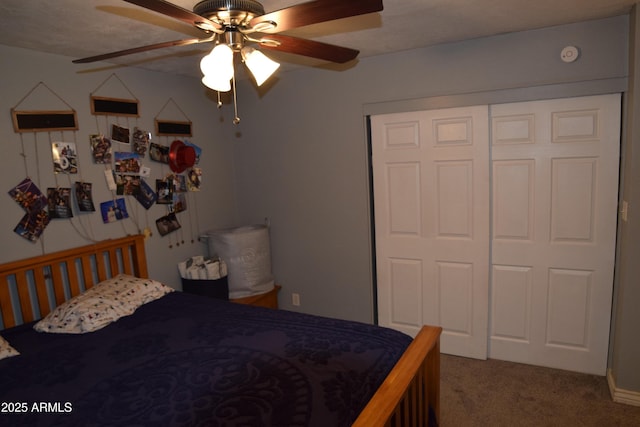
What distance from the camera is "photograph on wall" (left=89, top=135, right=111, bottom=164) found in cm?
275

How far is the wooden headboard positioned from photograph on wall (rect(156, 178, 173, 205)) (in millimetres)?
399

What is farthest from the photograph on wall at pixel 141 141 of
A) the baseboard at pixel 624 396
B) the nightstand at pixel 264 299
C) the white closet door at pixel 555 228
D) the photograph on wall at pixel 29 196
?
the baseboard at pixel 624 396

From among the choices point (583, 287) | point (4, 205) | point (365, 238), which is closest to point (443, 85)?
point (365, 238)

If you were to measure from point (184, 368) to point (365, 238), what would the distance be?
6.27 feet

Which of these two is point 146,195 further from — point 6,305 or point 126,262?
point 6,305

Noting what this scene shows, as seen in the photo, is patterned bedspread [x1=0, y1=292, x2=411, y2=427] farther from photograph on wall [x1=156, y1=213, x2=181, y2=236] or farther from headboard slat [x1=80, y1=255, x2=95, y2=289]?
photograph on wall [x1=156, y1=213, x2=181, y2=236]

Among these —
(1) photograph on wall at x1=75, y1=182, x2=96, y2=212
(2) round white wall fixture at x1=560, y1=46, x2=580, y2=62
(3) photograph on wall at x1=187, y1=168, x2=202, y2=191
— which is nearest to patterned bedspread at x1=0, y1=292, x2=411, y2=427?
(1) photograph on wall at x1=75, y1=182, x2=96, y2=212

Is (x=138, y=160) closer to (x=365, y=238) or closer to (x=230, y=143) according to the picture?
(x=230, y=143)

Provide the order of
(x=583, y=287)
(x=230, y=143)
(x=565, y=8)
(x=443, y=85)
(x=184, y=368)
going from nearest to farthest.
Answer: (x=184, y=368)
(x=565, y=8)
(x=583, y=287)
(x=443, y=85)
(x=230, y=143)

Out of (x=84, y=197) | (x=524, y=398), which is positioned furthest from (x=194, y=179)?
(x=524, y=398)

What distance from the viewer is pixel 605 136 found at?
2547 mm

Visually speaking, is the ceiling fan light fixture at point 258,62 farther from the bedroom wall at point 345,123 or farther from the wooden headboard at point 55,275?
the wooden headboard at point 55,275

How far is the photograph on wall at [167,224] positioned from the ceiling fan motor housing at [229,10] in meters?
2.11

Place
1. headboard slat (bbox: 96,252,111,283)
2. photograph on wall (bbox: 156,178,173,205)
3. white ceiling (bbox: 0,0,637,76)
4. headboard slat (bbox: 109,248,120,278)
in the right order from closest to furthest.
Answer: white ceiling (bbox: 0,0,637,76) → headboard slat (bbox: 96,252,111,283) → headboard slat (bbox: 109,248,120,278) → photograph on wall (bbox: 156,178,173,205)
